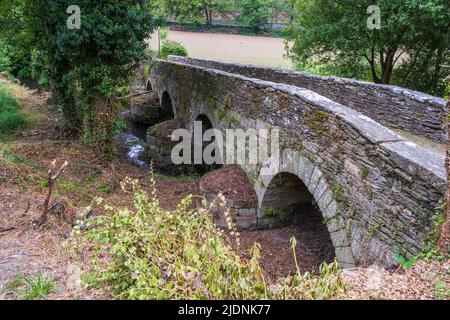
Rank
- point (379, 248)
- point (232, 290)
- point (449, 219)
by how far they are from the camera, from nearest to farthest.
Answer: point (232, 290) → point (449, 219) → point (379, 248)

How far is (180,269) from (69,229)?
3222 mm

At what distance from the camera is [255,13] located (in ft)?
120

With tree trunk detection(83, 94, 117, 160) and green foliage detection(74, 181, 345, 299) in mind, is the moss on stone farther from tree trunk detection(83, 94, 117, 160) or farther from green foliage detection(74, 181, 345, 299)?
tree trunk detection(83, 94, 117, 160)

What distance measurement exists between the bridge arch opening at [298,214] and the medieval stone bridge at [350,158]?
3 centimetres

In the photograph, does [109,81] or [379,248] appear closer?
[379,248]

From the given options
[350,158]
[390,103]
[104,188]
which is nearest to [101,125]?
[104,188]

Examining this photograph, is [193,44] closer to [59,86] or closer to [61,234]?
[59,86]

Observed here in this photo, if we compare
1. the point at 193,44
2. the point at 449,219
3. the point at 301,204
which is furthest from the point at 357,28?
the point at 193,44

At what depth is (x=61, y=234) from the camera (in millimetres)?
4973

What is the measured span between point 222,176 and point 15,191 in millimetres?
4102

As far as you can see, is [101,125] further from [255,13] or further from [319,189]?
[255,13]

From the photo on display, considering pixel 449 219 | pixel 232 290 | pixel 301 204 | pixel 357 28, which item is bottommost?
pixel 301 204

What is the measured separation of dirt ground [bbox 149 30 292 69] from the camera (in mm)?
28297

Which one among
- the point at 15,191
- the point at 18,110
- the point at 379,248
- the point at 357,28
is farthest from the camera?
the point at 18,110
